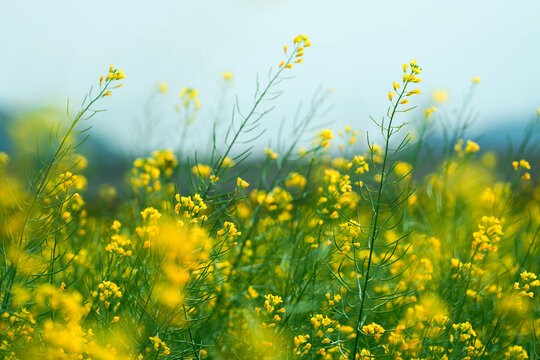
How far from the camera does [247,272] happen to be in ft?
10.6

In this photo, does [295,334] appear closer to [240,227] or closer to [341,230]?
[341,230]

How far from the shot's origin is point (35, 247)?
2137mm

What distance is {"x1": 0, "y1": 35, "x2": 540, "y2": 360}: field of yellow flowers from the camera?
6.93 feet

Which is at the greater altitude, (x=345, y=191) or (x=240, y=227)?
(x=345, y=191)

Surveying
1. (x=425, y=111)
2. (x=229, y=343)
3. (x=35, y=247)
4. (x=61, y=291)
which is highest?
(x=425, y=111)

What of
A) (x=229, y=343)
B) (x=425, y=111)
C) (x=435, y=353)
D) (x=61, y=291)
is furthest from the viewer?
(x=425, y=111)

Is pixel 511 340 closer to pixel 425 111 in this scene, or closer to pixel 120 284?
pixel 425 111

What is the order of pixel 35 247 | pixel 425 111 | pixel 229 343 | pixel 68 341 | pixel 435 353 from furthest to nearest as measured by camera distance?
pixel 425 111, pixel 229 343, pixel 435 353, pixel 35 247, pixel 68 341

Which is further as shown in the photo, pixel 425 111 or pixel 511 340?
pixel 425 111

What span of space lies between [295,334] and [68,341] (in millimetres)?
1073

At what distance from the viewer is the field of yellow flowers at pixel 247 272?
2.11 m

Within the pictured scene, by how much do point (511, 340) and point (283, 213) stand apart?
1.70 m

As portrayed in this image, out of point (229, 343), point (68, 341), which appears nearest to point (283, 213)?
point (229, 343)

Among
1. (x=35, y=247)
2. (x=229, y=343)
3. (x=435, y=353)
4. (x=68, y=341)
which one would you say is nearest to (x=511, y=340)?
(x=435, y=353)
